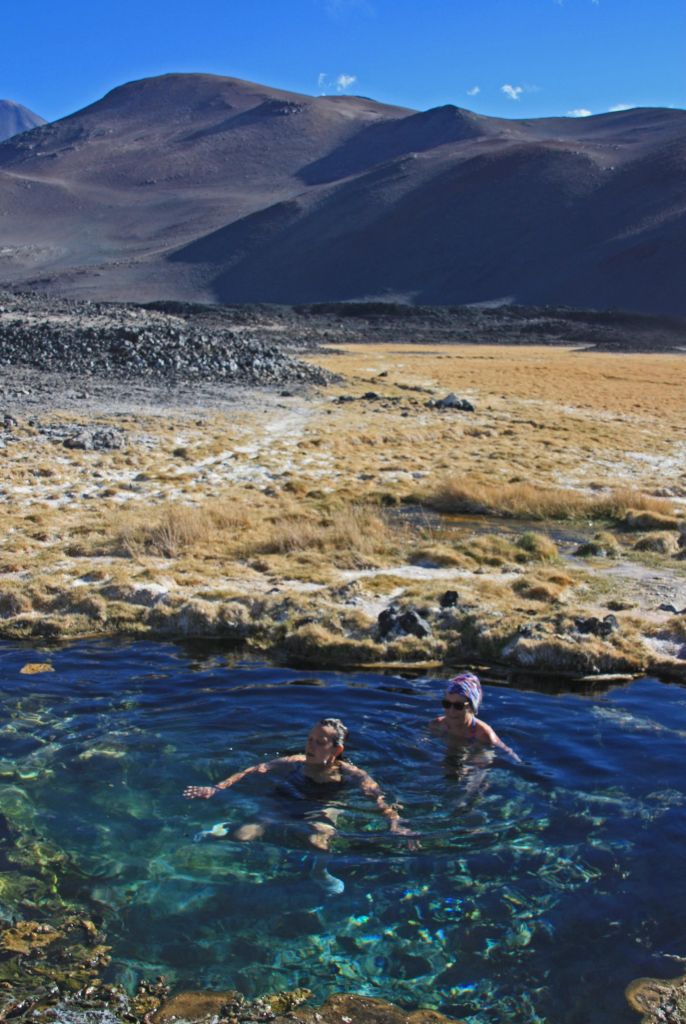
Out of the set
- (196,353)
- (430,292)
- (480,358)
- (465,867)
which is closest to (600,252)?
(430,292)

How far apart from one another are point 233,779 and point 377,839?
128cm

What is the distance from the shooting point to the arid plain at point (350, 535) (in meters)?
10.5

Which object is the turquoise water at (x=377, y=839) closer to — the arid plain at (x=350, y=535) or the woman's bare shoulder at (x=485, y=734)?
the woman's bare shoulder at (x=485, y=734)

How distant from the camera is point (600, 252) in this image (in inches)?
5733

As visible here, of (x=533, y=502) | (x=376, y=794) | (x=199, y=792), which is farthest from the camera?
(x=533, y=502)

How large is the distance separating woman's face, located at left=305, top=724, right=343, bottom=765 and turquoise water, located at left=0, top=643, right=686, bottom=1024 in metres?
0.34

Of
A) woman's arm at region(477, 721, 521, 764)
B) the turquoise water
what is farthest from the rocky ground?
woman's arm at region(477, 721, 521, 764)

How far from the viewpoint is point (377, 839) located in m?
6.68

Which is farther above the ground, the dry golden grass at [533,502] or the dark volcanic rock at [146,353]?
the dark volcanic rock at [146,353]

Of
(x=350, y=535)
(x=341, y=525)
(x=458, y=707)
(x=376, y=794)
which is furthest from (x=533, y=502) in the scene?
(x=376, y=794)

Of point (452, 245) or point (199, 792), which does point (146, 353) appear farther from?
point (452, 245)

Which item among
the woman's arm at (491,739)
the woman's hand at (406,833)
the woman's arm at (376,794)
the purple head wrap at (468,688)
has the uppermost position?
the purple head wrap at (468,688)

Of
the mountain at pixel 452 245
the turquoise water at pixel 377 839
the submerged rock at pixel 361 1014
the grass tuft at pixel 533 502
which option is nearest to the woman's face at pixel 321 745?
the turquoise water at pixel 377 839

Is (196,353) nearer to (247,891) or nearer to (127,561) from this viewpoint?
(127,561)
